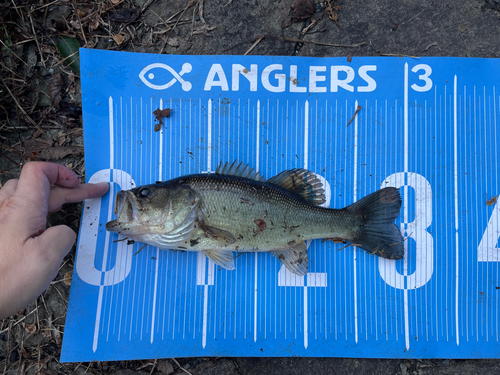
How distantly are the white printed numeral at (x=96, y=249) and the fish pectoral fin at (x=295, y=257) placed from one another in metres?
1.58

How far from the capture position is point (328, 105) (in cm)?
328

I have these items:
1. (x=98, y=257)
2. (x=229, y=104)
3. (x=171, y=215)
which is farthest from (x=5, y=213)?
(x=229, y=104)

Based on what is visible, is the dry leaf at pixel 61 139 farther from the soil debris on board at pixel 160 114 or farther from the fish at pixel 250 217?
the fish at pixel 250 217

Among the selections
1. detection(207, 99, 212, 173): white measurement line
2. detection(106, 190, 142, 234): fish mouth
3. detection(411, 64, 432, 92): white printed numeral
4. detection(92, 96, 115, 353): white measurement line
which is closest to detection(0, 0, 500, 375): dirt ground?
detection(411, 64, 432, 92): white printed numeral

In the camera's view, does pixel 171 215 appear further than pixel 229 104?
No

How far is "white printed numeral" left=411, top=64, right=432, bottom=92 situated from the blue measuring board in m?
0.01

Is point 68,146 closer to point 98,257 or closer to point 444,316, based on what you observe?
point 98,257

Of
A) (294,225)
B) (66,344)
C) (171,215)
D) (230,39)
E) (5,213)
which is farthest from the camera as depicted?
(230,39)

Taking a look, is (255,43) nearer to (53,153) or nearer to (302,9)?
(302,9)

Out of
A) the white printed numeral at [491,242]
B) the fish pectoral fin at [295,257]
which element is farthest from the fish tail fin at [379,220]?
the white printed numeral at [491,242]

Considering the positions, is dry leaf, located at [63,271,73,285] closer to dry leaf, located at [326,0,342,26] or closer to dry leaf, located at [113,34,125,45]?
dry leaf, located at [113,34,125,45]

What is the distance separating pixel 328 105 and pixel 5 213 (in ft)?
10.3

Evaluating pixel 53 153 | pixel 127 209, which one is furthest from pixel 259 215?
pixel 53 153

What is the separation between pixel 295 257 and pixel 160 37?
9.02 feet
